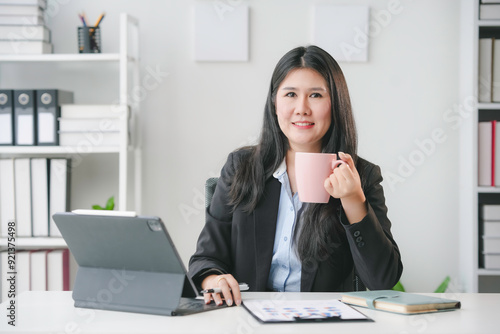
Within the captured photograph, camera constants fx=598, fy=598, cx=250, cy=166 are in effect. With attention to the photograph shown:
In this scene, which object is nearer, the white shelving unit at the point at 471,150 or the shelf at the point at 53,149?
the shelf at the point at 53,149

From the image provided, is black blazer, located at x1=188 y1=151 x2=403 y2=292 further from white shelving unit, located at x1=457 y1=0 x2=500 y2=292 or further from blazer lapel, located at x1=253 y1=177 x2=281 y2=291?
white shelving unit, located at x1=457 y1=0 x2=500 y2=292

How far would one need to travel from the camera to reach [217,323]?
3.60ft

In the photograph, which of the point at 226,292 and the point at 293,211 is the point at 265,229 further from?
the point at 226,292

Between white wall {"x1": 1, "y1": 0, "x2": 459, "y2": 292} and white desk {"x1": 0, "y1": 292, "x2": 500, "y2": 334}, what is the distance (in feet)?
5.23

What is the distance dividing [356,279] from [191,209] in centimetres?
129

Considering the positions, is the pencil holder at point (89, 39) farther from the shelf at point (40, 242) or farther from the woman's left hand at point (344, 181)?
the woman's left hand at point (344, 181)

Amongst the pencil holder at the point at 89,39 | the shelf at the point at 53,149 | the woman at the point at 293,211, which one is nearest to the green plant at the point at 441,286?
the woman at the point at 293,211

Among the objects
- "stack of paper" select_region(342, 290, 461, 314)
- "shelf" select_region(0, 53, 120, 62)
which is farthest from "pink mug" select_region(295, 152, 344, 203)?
"shelf" select_region(0, 53, 120, 62)

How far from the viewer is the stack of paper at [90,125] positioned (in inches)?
99.2

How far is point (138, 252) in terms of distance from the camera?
115 cm

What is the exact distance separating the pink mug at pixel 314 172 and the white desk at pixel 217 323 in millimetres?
266

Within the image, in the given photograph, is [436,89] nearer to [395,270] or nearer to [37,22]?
[395,270]

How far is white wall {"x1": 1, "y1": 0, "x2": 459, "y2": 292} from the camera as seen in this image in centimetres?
280

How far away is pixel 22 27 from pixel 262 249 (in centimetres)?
157
